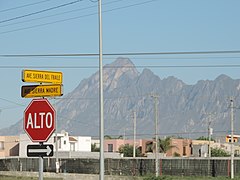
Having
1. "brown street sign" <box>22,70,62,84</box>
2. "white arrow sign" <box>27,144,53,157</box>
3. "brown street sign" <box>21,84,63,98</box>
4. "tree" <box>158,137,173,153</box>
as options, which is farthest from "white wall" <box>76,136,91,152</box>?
"white arrow sign" <box>27,144,53,157</box>

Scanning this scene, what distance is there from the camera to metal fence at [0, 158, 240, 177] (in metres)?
77.1

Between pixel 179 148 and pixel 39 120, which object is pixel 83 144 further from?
pixel 39 120

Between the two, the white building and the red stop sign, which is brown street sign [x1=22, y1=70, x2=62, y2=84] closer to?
the red stop sign

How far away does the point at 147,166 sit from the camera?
3206 inches

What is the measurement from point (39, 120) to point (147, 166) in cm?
6880

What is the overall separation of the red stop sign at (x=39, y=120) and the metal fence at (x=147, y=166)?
64341 millimetres

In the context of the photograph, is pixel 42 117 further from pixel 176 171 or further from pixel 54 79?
pixel 176 171

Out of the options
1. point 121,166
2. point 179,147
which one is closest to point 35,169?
point 121,166

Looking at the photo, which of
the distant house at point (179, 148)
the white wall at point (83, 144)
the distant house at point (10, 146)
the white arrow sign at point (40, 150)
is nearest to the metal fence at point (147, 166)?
the distant house at point (10, 146)

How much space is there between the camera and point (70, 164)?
282 feet

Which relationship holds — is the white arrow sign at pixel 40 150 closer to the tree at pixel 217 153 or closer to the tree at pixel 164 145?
the tree at pixel 164 145

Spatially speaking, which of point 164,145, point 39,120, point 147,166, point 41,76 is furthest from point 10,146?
point 39,120

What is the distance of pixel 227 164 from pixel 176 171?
19.6 ft

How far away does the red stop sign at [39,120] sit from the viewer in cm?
1322
